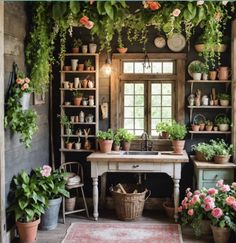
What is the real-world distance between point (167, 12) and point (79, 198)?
3201 millimetres

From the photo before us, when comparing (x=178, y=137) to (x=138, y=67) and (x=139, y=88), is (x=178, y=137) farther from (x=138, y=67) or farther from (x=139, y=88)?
(x=138, y=67)

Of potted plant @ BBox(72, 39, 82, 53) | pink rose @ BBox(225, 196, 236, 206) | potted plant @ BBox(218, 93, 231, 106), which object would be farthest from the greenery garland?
pink rose @ BBox(225, 196, 236, 206)

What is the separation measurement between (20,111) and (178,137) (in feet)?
7.56

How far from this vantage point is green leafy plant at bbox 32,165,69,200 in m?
5.44

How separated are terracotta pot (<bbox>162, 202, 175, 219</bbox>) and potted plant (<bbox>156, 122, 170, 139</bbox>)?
96 cm

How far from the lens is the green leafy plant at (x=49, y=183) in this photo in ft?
17.8

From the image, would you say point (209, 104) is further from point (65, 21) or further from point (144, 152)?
point (65, 21)

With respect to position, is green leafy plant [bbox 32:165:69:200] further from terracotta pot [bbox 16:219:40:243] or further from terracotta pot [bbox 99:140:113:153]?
terracotta pot [bbox 99:140:113:153]

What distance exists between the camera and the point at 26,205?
504cm

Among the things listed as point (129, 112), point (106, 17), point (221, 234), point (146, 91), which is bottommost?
point (221, 234)

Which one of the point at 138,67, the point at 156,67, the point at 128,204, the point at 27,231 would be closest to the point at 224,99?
the point at 156,67

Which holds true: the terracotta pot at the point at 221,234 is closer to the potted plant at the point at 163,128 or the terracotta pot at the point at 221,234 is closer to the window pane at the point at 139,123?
the potted plant at the point at 163,128

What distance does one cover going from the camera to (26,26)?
5.69 m

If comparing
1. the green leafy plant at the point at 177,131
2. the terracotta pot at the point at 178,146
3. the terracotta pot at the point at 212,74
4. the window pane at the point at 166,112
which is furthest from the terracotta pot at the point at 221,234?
the terracotta pot at the point at 212,74
